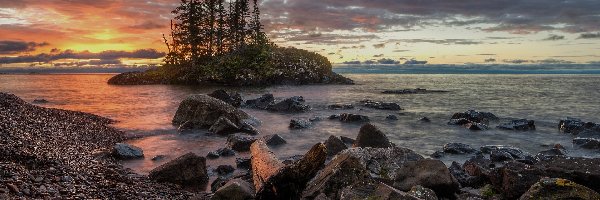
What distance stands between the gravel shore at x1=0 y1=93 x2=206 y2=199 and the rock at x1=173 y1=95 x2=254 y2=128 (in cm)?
666

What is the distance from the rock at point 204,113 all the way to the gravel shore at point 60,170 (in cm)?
666

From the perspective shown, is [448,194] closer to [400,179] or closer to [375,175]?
[400,179]

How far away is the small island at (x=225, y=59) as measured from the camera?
80.7m

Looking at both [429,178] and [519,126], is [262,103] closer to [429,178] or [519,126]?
[519,126]

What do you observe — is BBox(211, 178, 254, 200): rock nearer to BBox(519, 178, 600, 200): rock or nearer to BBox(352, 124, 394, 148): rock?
BBox(519, 178, 600, 200): rock

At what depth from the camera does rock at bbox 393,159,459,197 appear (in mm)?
9211

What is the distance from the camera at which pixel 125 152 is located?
15383 millimetres

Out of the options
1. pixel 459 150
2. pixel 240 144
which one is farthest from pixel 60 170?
pixel 459 150

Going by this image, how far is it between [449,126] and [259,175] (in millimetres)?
20354

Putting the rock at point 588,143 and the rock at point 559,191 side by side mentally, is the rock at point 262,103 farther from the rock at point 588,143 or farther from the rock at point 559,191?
Result: the rock at point 559,191

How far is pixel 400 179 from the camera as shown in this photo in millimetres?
9695

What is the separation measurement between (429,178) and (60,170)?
8.83 metres

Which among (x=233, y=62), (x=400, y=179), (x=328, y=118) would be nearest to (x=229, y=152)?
(x=400, y=179)

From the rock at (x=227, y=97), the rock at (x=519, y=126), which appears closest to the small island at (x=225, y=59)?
the rock at (x=227, y=97)
